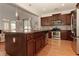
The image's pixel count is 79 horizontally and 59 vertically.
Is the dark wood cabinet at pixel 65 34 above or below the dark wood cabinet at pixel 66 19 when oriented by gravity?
below

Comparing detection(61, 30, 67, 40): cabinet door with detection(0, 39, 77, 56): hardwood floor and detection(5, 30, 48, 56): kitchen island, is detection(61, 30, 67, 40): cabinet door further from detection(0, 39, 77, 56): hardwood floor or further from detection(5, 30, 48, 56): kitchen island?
detection(5, 30, 48, 56): kitchen island

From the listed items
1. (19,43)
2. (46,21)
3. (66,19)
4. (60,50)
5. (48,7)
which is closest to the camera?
(48,7)

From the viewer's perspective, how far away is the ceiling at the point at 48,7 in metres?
2.67

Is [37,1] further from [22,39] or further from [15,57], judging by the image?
[15,57]

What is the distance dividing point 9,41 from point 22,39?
0.38 meters

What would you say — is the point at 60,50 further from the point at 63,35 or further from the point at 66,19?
the point at 66,19

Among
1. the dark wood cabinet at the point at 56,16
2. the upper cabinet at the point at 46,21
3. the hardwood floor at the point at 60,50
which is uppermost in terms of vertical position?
the dark wood cabinet at the point at 56,16

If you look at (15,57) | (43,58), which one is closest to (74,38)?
(43,58)

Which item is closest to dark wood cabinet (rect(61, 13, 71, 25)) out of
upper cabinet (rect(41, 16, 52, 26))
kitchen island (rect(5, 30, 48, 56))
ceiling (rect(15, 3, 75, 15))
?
ceiling (rect(15, 3, 75, 15))

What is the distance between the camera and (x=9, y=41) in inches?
126

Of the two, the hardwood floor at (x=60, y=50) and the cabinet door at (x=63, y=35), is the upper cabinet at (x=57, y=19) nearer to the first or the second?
the cabinet door at (x=63, y=35)

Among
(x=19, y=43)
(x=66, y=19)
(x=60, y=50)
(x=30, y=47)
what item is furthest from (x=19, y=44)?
(x=66, y=19)

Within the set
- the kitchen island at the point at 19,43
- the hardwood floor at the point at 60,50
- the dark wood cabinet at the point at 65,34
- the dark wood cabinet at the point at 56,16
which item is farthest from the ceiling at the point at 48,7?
the hardwood floor at the point at 60,50

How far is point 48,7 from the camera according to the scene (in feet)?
8.94
